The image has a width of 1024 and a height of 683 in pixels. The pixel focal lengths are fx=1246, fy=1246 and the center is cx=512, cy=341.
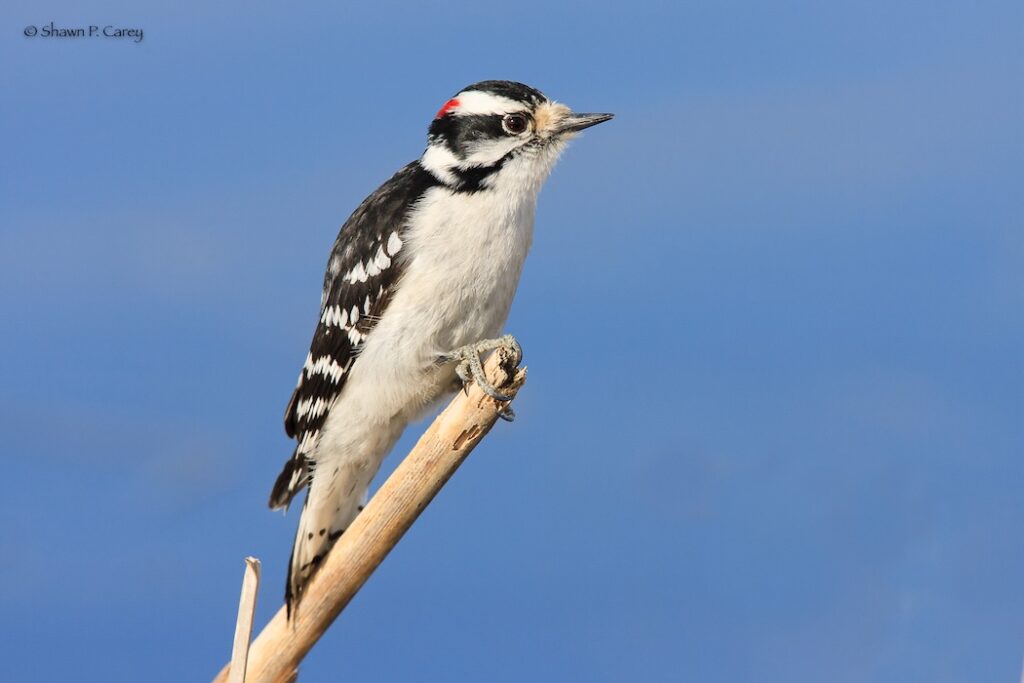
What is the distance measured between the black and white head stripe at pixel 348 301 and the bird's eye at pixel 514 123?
1.08 ft

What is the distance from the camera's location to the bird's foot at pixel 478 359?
407 centimetres

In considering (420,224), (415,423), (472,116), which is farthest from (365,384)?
(472,116)

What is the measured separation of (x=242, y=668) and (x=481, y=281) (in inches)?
64.6

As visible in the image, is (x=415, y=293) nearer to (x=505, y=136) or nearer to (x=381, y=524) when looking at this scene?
(x=505, y=136)

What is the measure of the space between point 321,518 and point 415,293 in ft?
3.24

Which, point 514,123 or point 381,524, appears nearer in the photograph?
point 381,524

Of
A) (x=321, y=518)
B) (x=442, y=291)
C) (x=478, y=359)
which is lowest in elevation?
(x=321, y=518)

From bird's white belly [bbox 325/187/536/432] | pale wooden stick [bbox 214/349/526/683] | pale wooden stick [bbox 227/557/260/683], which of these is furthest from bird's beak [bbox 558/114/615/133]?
pale wooden stick [bbox 227/557/260/683]

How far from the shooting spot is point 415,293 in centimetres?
431

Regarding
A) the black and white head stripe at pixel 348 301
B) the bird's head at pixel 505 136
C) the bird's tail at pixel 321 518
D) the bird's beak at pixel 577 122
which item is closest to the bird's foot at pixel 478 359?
the black and white head stripe at pixel 348 301

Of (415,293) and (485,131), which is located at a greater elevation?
(485,131)

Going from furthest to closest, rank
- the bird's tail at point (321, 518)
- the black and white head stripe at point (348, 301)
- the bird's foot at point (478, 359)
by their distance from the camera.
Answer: the bird's tail at point (321, 518), the black and white head stripe at point (348, 301), the bird's foot at point (478, 359)

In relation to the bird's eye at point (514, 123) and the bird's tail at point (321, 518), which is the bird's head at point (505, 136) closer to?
the bird's eye at point (514, 123)

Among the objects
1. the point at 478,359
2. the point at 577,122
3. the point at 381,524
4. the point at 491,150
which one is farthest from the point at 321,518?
the point at 577,122
